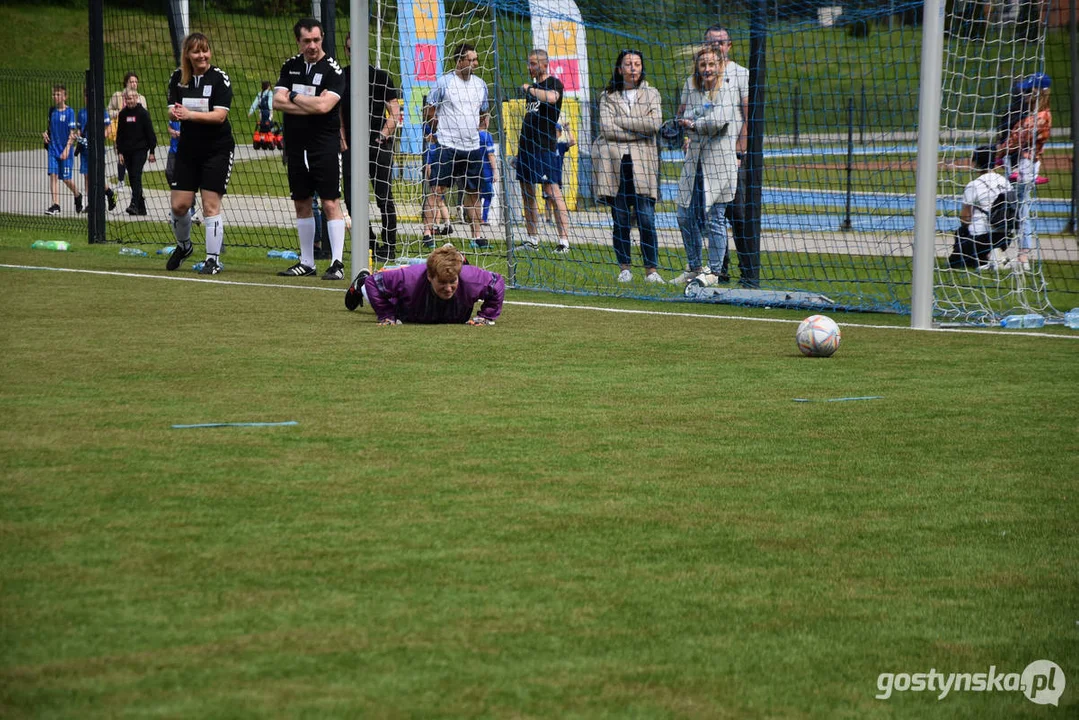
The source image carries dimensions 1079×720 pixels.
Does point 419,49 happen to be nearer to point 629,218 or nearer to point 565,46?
point 629,218

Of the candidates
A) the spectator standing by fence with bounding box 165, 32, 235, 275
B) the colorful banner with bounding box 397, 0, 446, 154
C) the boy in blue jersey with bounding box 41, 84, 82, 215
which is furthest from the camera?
the boy in blue jersey with bounding box 41, 84, 82, 215

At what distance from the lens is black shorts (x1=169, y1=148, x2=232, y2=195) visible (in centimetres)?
1307

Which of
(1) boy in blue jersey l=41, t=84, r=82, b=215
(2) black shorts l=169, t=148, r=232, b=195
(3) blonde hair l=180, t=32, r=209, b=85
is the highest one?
(3) blonde hair l=180, t=32, r=209, b=85

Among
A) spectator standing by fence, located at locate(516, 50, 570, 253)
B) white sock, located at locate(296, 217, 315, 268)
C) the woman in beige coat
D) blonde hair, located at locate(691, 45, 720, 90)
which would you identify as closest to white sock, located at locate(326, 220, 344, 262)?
white sock, located at locate(296, 217, 315, 268)

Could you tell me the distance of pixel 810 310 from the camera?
1188cm

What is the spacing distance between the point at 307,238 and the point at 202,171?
3.85ft

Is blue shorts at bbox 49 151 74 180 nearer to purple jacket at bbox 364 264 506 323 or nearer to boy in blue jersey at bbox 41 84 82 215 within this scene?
boy in blue jersey at bbox 41 84 82 215

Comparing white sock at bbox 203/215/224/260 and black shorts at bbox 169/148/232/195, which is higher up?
black shorts at bbox 169/148/232/195

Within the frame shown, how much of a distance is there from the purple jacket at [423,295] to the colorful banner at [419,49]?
5554 mm

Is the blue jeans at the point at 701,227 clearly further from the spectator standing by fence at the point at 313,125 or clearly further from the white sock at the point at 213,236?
the white sock at the point at 213,236

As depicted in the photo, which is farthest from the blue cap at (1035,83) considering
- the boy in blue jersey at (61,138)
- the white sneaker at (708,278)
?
the boy in blue jersey at (61,138)

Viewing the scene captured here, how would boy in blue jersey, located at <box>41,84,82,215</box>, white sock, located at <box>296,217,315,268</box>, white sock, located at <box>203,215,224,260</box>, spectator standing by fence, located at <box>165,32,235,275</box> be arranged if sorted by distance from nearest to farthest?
spectator standing by fence, located at <box>165,32,235,275</box> < white sock, located at <box>203,215,224,260</box> < white sock, located at <box>296,217,315,268</box> < boy in blue jersey, located at <box>41,84,82,215</box>

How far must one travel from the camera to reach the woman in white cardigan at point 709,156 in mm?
12914

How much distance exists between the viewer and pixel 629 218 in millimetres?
13961
